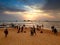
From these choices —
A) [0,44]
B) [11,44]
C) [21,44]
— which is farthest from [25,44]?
[0,44]

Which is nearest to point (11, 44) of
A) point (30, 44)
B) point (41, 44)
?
point (30, 44)

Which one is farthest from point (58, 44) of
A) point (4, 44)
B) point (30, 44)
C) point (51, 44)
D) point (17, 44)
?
point (4, 44)

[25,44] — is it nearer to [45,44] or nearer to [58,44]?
[45,44]

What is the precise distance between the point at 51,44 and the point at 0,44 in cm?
403

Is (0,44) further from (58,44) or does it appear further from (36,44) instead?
(58,44)

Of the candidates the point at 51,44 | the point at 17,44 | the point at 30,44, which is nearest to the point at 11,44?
the point at 17,44

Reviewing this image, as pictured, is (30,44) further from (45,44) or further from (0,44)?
Result: (0,44)

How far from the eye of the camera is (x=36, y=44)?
12.2 meters

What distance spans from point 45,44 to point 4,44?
3.23 meters

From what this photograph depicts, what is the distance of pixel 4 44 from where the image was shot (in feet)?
39.4

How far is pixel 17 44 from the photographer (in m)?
12.1

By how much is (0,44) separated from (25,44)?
1953 mm

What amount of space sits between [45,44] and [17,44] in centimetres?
222

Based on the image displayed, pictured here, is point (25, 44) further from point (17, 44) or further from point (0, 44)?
point (0, 44)
